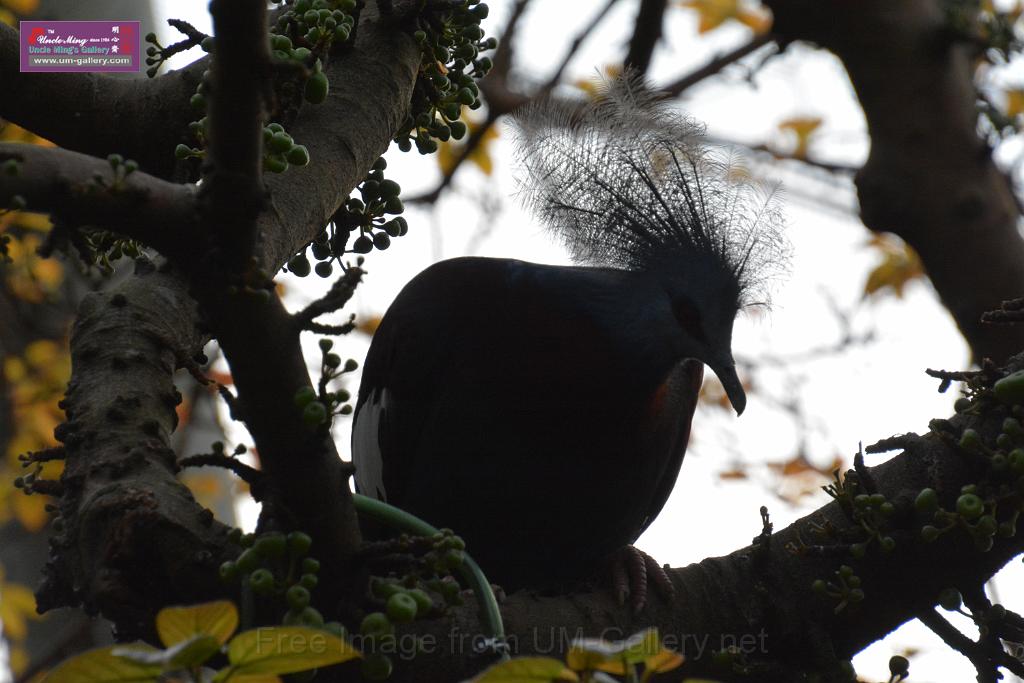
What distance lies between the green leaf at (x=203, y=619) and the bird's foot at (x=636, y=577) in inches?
49.4

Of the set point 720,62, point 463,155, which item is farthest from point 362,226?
point 720,62

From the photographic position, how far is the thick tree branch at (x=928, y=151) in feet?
10.9

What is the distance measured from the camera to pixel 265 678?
104cm

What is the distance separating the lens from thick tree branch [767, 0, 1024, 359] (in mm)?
3320

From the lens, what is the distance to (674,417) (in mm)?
2857

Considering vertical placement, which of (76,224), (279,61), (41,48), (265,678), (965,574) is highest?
(41,48)

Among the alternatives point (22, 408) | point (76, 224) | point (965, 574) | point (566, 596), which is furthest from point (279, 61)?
point (22, 408)

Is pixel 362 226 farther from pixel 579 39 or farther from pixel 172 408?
pixel 579 39

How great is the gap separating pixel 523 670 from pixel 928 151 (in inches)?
120

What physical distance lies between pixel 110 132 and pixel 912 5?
276cm

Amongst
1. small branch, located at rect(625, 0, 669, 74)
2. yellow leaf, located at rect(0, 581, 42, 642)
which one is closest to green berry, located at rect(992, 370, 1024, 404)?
small branch, located at rect(625, 0, 669, 74)

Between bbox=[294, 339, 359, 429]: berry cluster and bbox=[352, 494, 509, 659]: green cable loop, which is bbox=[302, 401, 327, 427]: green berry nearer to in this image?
bbox=[294, 339, 359, 429]: berry cluster

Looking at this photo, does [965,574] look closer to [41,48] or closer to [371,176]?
A: [371,176]

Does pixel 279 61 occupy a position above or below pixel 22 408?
below
